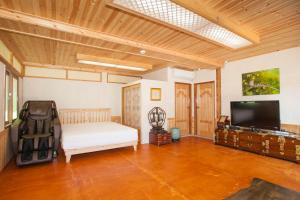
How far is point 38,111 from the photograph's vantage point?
464 cm

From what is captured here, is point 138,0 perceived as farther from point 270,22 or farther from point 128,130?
point 128,130

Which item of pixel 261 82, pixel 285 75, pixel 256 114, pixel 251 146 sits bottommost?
pixel 251 146

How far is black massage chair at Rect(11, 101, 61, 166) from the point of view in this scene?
3.61 meters

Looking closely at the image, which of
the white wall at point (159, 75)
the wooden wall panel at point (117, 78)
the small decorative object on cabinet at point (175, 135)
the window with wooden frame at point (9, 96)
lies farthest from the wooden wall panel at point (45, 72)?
the small decorative object on cabinet at point (175, 135)

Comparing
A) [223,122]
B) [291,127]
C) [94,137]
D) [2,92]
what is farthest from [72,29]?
[291,127]

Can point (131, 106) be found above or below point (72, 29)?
below

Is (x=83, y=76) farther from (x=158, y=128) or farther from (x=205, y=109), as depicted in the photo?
(x=205, y=109)

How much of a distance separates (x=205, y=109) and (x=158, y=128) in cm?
215

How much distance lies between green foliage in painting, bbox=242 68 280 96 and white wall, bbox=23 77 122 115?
483 centimetres

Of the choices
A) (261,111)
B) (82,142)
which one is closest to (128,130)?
(82,142)

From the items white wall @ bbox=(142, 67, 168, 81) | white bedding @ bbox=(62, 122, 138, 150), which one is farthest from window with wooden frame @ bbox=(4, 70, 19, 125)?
white wall @ bbox=(142, 67, 168, 81)

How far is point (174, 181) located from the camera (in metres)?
2.84

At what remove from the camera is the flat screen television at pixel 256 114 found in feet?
13.9

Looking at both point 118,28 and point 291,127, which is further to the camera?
point 291,127
